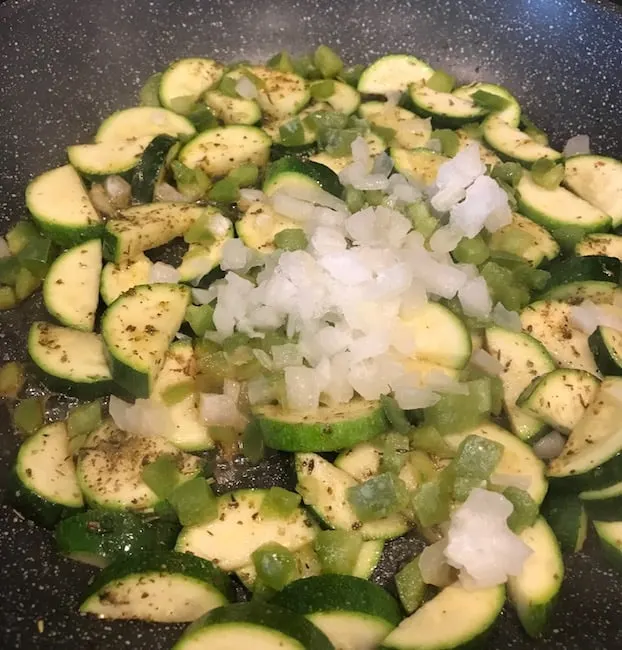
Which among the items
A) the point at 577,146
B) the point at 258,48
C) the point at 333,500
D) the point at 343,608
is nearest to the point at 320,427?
the point at 333,500

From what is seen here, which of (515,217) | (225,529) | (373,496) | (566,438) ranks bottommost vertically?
(225,529)

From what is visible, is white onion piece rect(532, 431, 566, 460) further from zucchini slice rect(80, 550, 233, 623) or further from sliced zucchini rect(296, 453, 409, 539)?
zucchini slice rect(80, 550, 233, 623)

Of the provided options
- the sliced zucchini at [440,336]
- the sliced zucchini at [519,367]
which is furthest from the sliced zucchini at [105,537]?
the sliced zucchini at [519,367]

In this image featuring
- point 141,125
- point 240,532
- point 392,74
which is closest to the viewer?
point 240,532

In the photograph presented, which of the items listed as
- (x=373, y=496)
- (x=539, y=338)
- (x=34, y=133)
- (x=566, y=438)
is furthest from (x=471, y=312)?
(x=34, y=133)

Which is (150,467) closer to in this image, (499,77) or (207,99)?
(207,99)

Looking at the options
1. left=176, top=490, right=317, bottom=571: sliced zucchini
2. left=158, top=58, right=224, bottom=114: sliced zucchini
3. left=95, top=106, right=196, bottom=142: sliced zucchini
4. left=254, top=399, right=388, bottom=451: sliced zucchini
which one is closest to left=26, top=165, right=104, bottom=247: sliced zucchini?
left=95, top=106, right=196, bottom=142: sliced zucchini

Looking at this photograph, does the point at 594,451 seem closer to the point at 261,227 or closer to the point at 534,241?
the point at 534,241
